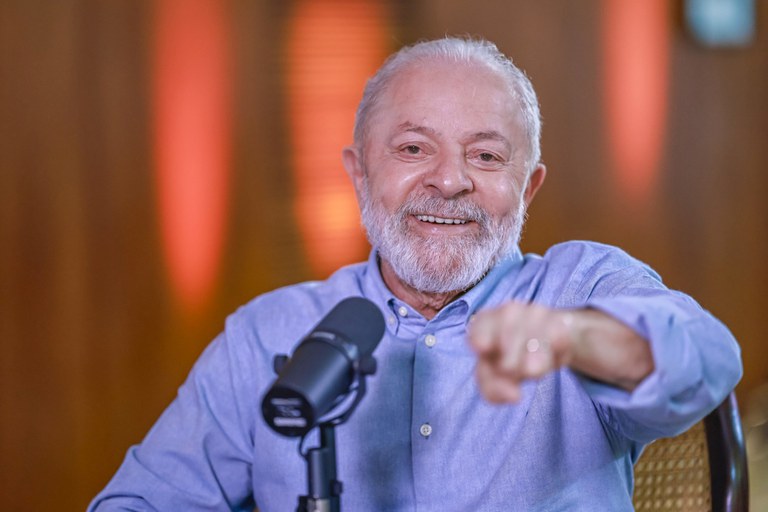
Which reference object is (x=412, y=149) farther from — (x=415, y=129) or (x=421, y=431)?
(x=421, y=431)

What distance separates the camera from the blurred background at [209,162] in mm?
3170

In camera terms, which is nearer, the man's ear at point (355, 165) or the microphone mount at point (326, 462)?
the microphone mount at point (326, 462)

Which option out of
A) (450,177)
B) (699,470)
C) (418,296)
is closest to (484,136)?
(450,177)

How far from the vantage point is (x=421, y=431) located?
170 centimetres

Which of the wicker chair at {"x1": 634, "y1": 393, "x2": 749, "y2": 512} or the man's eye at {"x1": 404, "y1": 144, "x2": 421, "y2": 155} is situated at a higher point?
the man's eye at {"x1": 404, "y1": 144, "x2": 421, "y2": 155}

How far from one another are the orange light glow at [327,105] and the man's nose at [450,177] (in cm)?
210

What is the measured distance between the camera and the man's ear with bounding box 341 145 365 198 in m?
2.07

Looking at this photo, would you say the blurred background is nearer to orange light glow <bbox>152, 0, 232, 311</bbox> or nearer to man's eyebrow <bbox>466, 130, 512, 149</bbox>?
orange light glow <bbox>152, 0, 232, 311</bbox>

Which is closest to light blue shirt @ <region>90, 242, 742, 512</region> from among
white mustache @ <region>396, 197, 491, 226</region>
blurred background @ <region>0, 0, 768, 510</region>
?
white mustache @ <region>396, 197, 491, 226</region>

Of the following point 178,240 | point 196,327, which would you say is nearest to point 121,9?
point 178,240

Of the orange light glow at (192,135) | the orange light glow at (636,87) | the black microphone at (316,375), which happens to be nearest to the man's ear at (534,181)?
the black microphone at (316,375)

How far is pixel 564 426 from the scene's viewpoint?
66.4 inches

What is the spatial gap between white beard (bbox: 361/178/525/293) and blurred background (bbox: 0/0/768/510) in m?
1.83

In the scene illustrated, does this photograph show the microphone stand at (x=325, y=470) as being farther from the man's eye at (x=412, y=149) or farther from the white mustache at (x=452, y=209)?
the man's eye at (x=412, y=149)
